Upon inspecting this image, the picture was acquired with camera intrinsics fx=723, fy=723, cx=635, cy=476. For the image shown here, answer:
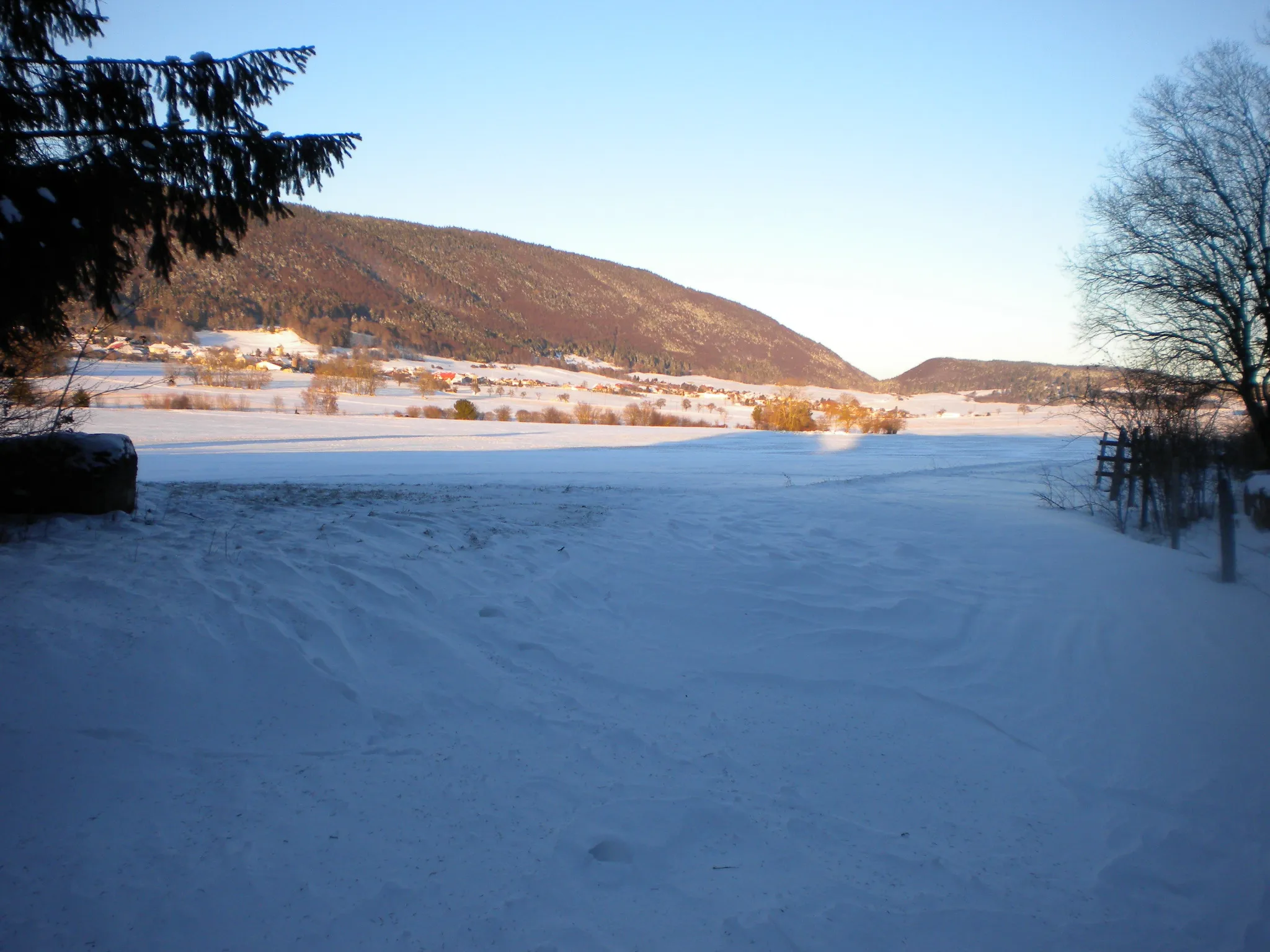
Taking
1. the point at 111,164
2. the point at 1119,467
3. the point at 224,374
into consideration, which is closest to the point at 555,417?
the point at 224,374

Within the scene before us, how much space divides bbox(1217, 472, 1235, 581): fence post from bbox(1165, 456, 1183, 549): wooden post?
5.44 feet

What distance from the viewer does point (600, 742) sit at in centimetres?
446

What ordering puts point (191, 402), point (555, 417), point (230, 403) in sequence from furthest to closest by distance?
point (555, 417), point (230, 403), point (191, 402)

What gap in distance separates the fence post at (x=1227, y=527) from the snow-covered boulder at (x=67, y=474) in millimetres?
Answer: 10901

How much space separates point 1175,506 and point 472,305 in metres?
130

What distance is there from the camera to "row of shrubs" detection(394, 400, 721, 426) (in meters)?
38.7

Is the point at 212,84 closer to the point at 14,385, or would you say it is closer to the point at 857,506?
the point at 14,385

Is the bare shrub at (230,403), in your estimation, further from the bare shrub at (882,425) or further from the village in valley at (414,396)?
the bare shrub at (882,425)

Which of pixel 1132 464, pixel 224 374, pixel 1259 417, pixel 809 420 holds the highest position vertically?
pixel 224 374

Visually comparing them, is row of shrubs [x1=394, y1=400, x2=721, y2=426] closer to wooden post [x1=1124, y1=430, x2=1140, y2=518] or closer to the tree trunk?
the tree trunk

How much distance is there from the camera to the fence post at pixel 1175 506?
9719 mm

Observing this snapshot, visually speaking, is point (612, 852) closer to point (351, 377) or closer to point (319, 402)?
point (319, 402)

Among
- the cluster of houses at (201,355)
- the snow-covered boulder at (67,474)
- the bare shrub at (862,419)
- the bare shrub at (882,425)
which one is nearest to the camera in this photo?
the snow-covered boulder at (67,474)

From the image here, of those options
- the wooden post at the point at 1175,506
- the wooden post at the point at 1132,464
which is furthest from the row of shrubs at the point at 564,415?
the wooden post at the point at 1175,506
